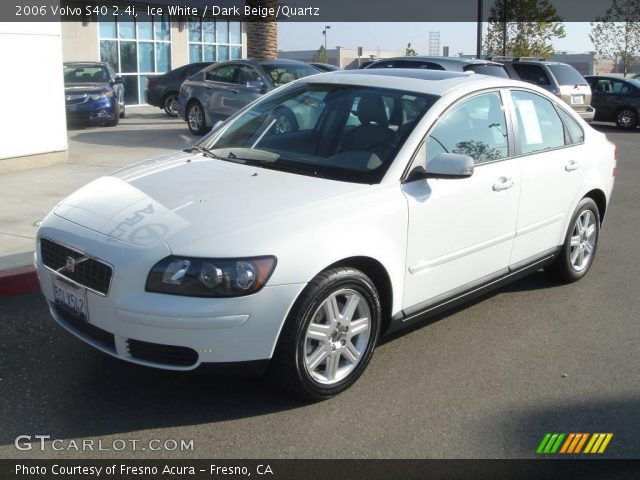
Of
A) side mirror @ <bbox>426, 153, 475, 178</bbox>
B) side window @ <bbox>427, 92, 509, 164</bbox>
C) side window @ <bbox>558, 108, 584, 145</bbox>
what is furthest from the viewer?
side window @ <bbox>558, 108, 584, 145</bbox>

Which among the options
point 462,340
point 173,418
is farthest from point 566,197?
point 173,418

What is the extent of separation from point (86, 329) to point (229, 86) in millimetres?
11364

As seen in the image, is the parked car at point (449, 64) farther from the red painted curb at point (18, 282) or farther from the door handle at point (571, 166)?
the red painted curb at point (18, 282)

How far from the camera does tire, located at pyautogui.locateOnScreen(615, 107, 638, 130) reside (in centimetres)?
2011

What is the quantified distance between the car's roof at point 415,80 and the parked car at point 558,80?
491 inches

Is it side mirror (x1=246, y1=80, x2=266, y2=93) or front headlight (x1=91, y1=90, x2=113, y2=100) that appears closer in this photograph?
side mirror (x1=246, y1=80, x2=266, y2=93)

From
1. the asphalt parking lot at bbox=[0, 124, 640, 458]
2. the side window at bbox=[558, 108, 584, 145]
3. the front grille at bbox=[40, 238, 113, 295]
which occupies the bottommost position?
the asphalt parking lot at bbox=[0, 124, 640, 458]

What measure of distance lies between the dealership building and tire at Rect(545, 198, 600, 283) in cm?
728

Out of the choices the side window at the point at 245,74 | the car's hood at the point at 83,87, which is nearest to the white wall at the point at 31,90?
the side window at the point at 245,74

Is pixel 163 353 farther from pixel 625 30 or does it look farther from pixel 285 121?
pixel 625 30

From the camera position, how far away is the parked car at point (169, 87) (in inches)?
765

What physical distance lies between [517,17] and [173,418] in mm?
33302

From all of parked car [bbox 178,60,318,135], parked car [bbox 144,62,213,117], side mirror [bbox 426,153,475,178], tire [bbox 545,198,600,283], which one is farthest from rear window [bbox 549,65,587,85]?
side mirror [bbox 426,153,475,178]

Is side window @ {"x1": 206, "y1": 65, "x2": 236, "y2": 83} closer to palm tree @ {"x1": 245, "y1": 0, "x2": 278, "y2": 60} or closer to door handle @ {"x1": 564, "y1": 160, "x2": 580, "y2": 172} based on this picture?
palm tree @ {"x1": 245, "y1": 0, "x2": 278, "y2": 60}
